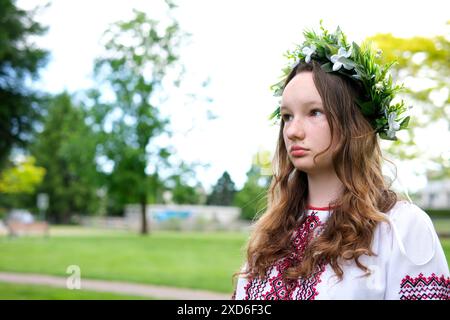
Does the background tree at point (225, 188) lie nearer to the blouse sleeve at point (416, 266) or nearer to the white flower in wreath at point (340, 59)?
the white flower in wreath at point (340, 59)

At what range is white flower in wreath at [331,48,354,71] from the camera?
183 cm

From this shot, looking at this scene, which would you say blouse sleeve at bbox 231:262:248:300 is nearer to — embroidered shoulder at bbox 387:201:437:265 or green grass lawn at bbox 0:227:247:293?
embroidered shoulder at bbox 387:201:437:265

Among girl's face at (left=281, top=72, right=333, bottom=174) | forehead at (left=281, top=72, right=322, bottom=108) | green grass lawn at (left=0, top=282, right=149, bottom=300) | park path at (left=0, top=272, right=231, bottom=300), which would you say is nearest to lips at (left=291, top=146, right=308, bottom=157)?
girl's face at (left=281, top=72, right=333, bottom=174)

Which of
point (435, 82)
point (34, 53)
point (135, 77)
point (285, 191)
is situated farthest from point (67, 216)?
point (285, 191)

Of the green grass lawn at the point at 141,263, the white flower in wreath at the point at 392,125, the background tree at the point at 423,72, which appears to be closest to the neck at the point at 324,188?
the white flower in wreath at the point at 392,125

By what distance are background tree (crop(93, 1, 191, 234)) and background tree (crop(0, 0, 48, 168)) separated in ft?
26.2

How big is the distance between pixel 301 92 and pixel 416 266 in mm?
599

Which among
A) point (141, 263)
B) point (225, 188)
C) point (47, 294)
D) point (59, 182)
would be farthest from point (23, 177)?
point (47, 294)

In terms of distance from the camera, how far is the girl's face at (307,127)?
1.76 meters

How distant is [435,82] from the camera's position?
583 inches

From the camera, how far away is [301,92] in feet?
5.86

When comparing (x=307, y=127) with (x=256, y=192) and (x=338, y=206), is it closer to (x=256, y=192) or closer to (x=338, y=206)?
(x=338, y=206)
